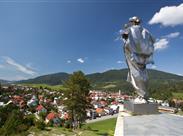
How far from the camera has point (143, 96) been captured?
559 inches

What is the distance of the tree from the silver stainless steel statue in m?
25.3

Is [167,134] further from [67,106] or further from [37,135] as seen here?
[67,106]

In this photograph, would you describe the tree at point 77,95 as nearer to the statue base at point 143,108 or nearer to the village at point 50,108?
the village at point 50,108

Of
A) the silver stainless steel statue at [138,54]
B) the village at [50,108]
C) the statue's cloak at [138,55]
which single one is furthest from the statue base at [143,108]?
the village at [50,108]

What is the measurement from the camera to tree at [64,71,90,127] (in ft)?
130

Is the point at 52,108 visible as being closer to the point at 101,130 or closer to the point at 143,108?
the point at 101,130

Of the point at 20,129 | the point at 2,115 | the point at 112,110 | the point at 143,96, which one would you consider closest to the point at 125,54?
the point at 143,96

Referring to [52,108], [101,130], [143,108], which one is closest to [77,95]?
[101,130]

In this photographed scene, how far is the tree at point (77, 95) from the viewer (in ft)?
130

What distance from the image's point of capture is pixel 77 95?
39.6 meters

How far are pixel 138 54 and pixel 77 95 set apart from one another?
26070mm

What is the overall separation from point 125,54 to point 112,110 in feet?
299

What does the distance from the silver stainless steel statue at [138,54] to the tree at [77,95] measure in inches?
998

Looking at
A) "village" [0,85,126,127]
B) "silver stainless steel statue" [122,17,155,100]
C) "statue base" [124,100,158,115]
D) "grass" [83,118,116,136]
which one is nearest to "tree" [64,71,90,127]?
"village" [0,85,126,127]
